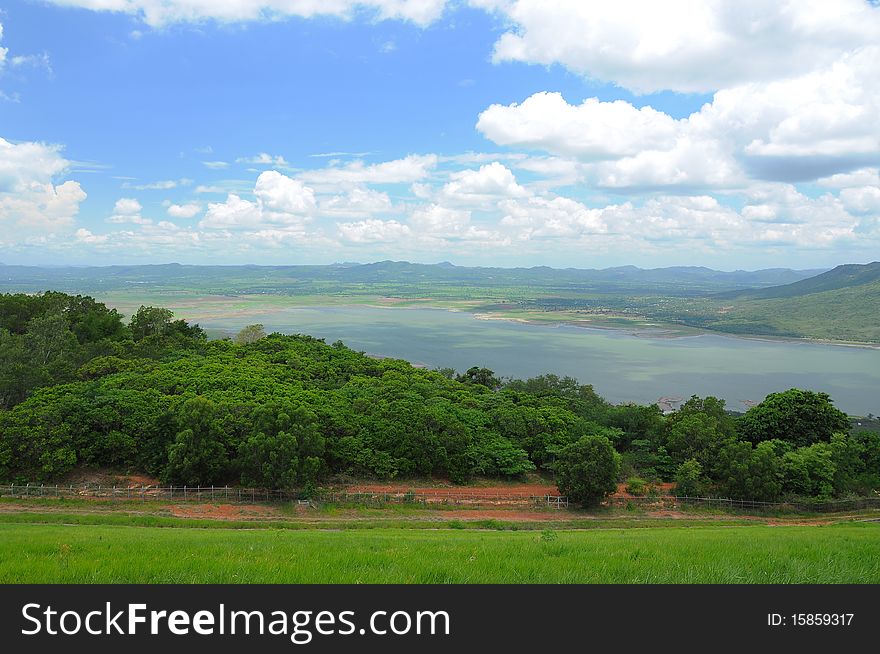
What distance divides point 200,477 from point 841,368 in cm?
9195

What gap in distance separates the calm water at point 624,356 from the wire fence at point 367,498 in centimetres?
3441

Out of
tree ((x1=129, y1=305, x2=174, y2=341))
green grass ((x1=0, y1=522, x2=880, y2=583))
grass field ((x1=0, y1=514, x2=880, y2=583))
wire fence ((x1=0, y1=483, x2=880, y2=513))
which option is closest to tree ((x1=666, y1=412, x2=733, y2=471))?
wire fence ((x1=0, y1=483, x2=880, y2=513))

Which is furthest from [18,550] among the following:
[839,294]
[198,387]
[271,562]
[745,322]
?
[839,294]

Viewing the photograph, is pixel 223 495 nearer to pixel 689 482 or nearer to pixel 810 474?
pixel 689 482

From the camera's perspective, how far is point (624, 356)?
3529 inches

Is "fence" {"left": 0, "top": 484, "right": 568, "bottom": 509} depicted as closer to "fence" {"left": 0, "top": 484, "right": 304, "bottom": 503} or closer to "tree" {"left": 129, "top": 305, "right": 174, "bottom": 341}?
"fence" {"left": 0, "top": 484, "right": 304, "bottom": 503}

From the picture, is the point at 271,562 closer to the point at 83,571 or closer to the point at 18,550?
the point at 83,571

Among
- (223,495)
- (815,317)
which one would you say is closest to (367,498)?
(223,495)

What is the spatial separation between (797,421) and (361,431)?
26665 millimetres

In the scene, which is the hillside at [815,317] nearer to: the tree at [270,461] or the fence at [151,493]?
the tree at [270,461]

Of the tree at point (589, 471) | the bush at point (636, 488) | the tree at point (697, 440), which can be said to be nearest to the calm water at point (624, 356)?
the tree at point (697, 440)

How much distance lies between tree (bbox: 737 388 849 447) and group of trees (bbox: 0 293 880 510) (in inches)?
3.0

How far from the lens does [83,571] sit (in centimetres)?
612

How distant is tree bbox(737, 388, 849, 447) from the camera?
33.5 metres
